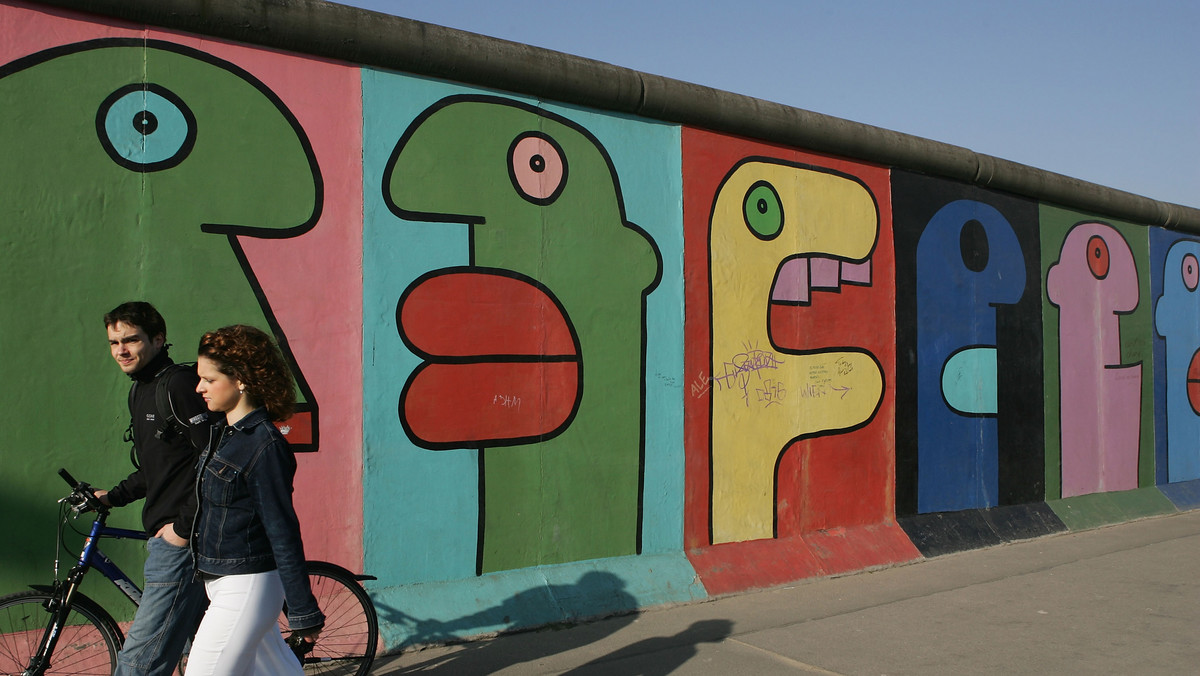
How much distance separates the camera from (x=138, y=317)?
392 centimetres

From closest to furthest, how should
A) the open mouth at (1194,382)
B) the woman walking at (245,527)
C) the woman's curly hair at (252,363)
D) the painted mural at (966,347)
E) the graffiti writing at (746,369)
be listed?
the woman walking at (245,527), the woman's curly hair at (252,363), the graffiti writing at (746,369), the painted mural at (966,347), the open mouth at (1194,382)

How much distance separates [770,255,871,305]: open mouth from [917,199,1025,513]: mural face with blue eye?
35.5 inches

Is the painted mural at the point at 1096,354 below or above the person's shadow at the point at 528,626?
above

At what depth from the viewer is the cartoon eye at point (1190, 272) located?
1289cm

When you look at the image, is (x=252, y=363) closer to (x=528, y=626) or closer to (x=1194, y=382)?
(x=528, y=626)

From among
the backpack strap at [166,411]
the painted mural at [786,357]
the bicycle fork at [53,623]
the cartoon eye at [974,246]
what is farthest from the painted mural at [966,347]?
the bicycle fork at [53,623]

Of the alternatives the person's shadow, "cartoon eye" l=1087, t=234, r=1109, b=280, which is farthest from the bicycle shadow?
"cartoon eye" l=1087, t=234, r=1109, b=280

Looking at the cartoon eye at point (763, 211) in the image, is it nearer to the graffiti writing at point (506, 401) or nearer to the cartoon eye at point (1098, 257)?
the graffiti writing at point (506, 401)

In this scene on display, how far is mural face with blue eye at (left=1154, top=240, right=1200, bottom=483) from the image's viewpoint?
12305 mm

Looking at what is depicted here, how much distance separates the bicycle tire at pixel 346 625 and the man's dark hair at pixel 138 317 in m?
1.34

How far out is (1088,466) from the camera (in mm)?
10891

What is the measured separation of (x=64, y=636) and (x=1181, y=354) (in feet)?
42.7

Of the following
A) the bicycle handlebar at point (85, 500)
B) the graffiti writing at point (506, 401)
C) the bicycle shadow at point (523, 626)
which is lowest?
the bicycle shadow at point (523, 626)

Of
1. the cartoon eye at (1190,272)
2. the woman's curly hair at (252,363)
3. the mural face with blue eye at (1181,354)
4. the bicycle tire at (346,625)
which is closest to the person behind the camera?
the woman's curly hair at (252,363)
